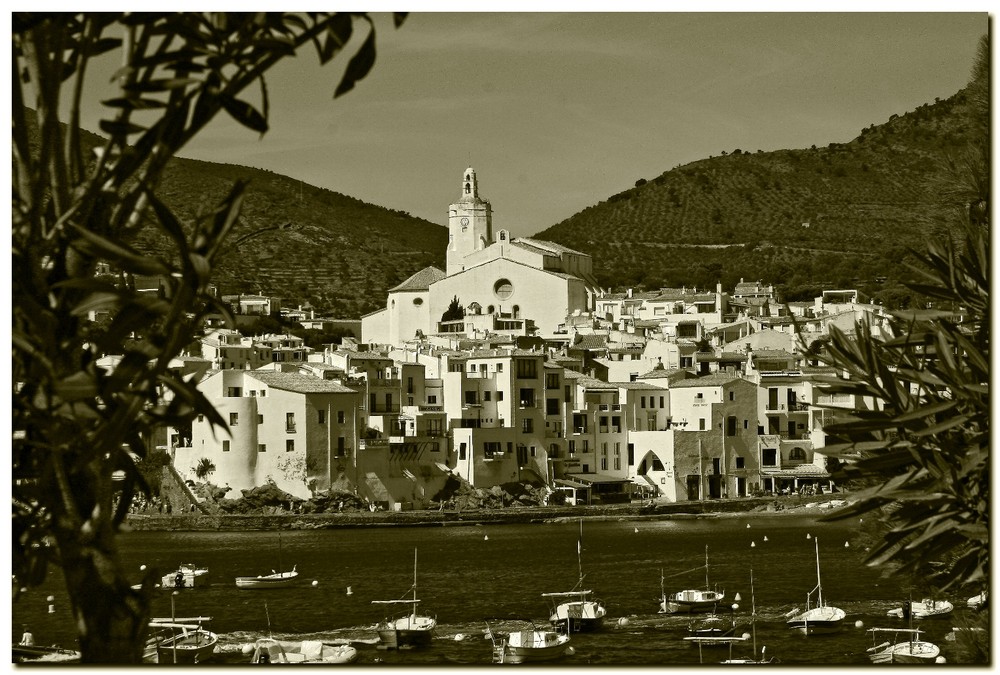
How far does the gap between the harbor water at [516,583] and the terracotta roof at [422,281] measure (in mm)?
26412

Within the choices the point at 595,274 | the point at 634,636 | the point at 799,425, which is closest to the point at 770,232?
the point at 595,274

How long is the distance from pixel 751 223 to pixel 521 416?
53.0m

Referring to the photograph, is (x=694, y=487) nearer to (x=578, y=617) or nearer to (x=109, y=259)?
(x=578, y=617)

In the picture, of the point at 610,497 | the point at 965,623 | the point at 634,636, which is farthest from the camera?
the point at 610,497

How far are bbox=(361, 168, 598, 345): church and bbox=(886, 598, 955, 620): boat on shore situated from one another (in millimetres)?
38512

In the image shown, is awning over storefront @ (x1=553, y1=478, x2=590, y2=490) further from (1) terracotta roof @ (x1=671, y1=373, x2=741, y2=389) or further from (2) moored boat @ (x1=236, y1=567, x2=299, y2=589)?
(2) moored boat @ (x1=236, y1=567, x2=299, y2=589)

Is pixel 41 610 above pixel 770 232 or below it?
below

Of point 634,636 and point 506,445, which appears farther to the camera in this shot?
point 506,445

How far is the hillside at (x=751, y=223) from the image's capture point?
74.4 metres

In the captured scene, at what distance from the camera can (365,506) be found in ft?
130

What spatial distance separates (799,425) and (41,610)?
2654cm

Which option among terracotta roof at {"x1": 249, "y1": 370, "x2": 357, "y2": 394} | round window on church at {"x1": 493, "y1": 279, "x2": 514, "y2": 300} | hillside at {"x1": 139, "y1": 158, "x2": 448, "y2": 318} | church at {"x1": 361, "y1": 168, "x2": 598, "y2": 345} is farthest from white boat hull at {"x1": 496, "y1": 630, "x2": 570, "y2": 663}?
hillside at {"x1": 139, "y1": 158, "x2": 448, "y2": 318}

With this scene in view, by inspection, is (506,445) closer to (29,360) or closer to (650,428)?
(650,428)

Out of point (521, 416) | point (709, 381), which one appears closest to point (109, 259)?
point (521, 416)
